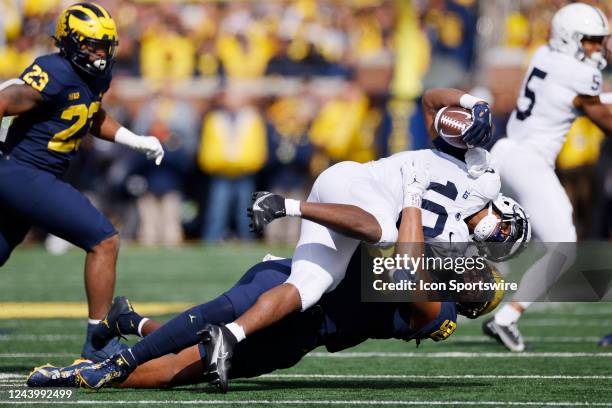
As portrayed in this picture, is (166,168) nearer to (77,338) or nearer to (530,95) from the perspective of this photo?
(77,338)

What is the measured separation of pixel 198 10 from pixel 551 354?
33.8 feet

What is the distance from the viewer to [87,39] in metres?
6.07

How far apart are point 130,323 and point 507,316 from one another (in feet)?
7.72

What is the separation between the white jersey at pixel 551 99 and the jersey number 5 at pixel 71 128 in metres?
2.80

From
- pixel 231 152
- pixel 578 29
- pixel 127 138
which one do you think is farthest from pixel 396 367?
pixel 231 152

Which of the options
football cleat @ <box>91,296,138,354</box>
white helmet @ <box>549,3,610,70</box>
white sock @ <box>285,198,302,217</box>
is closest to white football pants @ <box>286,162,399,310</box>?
white sock @ <box>285,198,302,217</box>

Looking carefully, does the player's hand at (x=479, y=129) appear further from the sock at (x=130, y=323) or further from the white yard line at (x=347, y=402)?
the sock at (x=130, y=323)

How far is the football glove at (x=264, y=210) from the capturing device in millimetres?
4922

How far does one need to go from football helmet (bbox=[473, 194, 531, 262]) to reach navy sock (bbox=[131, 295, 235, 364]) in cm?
113

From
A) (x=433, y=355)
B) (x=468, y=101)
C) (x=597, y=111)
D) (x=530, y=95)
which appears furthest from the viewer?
(x=530, y=95)

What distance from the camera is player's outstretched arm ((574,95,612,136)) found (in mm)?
7460

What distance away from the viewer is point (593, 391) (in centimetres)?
530

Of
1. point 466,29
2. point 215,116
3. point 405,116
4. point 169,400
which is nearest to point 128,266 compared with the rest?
point 215,116

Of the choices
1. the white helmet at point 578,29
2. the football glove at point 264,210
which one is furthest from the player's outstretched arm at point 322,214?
the white helmet at point 578,29
